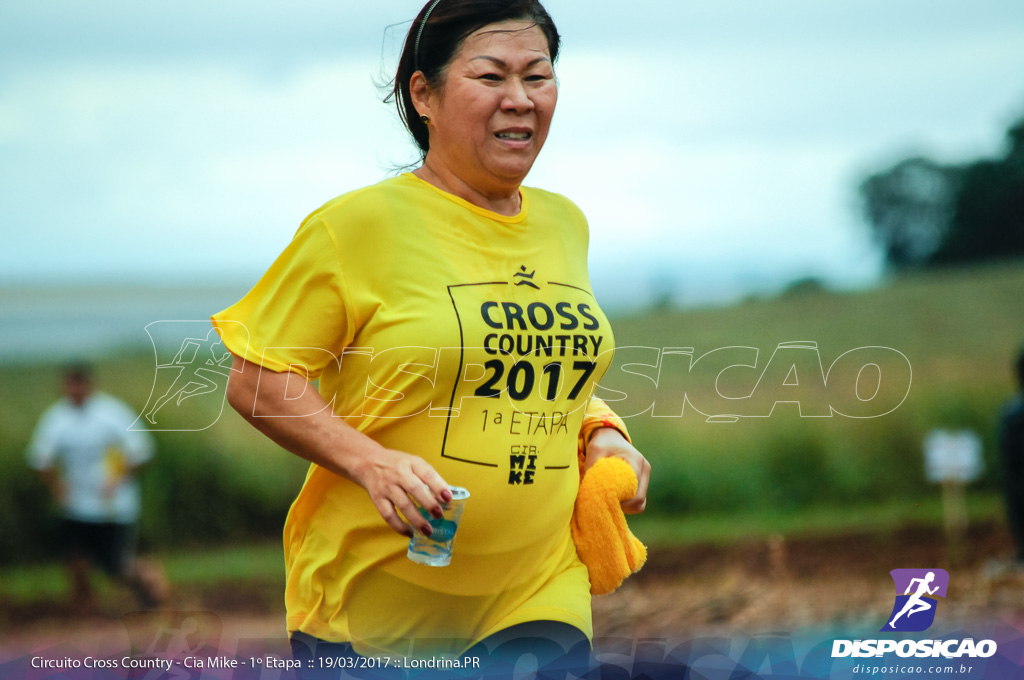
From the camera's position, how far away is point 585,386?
262cm

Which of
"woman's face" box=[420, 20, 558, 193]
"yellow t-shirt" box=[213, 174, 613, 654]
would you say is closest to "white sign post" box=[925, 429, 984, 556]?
"yellow t-shirt" box=[213, 174, 613, 654]

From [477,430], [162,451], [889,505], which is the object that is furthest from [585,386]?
[889,505]

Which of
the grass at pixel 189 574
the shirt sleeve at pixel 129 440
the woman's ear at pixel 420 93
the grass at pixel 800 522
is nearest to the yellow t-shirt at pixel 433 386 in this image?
the woman's ear at pixel 420 93

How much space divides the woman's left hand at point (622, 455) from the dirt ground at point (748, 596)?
15.0 ft

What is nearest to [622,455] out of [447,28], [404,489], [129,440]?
[404,489]

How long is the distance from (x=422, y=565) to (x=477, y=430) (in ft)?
1.15

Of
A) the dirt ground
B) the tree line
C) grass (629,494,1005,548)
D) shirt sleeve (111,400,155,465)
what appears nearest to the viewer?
the dirt ground

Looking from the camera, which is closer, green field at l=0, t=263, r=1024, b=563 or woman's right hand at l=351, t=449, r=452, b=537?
woman's right hand at l=351, t=449, r=452, b=537

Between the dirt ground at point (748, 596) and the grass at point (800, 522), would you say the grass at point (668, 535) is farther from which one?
the dirt ground at point (748, 596)

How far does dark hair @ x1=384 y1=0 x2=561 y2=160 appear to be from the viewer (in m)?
2.49

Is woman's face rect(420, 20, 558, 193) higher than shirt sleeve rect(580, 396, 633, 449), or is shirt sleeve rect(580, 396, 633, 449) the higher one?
woman's face rect(420, 20, 558, 193)

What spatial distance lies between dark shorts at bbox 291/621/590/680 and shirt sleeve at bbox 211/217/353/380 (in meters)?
0.69

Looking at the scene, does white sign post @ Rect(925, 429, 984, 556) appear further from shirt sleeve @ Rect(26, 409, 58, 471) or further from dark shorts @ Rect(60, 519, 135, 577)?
shirt sleeve @ Rect(26, 409, 58, 471)

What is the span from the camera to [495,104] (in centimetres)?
245
